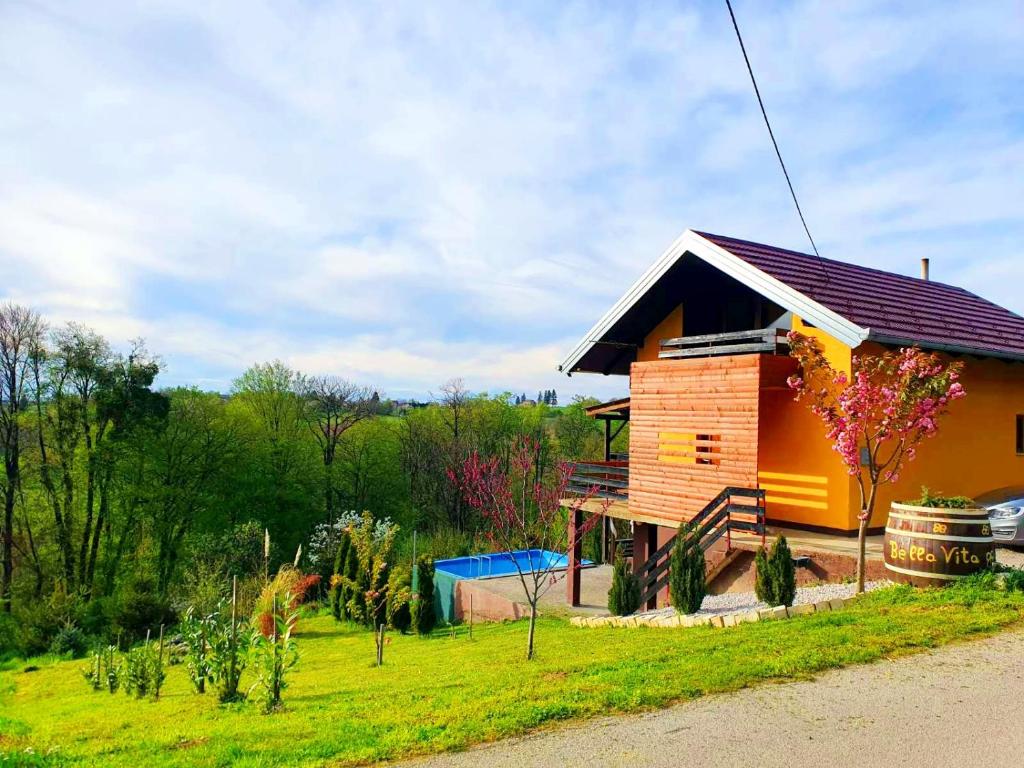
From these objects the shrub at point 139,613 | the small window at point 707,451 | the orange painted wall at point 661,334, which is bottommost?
the shrub at point 139,613

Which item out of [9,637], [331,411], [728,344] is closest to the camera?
[728,344]

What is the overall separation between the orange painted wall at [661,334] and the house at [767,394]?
0.16 feet

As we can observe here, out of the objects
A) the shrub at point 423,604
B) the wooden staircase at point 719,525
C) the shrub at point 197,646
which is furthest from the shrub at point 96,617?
the wooden staircase at point 719,525

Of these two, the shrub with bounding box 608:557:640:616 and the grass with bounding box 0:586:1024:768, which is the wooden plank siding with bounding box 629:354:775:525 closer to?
the shrub with bounding box 608:557:640:616

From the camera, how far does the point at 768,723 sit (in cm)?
481

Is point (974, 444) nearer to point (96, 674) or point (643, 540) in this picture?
point (643, 540)

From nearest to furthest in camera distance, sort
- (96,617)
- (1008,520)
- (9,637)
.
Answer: (1008,520) → (9,637) → (96,617)

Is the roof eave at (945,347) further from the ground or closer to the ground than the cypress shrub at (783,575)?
further from the ground

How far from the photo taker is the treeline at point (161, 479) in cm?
2878

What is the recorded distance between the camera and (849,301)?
12719 mm

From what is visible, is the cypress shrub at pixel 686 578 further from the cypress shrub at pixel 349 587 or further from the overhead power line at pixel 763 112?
the cypress shrub at pixel 349 587

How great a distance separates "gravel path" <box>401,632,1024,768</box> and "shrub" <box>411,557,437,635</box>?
14.7m

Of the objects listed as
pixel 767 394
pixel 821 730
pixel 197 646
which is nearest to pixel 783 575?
pixel 821 730

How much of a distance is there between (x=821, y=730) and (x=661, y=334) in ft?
41.2
